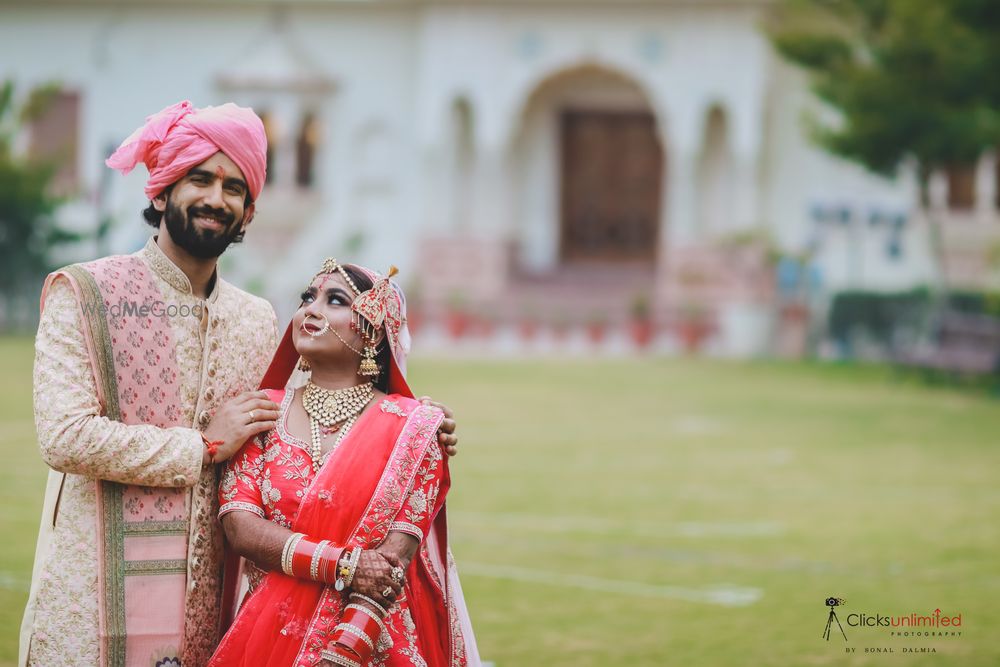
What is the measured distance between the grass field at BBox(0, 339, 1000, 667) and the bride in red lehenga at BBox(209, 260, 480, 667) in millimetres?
2166

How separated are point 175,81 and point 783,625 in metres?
22.4

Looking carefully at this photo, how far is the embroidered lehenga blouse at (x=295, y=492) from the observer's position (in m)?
3.36

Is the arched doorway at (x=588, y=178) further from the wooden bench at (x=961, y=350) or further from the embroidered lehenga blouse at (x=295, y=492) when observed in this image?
the embroidered lehenga blouse at (x=295, y=492)

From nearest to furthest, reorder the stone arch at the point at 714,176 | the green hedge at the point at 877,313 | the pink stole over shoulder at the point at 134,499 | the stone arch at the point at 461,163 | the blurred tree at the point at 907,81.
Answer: the pink stole over shoulder at the point at 134,499 < the blurred tree at the point at 907,81 < the green hedge at the point at 877,313 < the stone arch at the point at 714,176 < the stone arch at the point at 461,163

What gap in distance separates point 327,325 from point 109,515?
638 mm

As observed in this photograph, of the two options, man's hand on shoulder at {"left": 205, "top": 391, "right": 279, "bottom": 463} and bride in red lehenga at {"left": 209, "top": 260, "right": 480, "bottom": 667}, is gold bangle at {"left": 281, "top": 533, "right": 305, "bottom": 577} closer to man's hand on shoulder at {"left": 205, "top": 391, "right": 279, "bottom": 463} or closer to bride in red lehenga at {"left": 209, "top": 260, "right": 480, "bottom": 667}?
bride in red lehenga at {"left": 209, "top": 260, "right": 480, "bottom": 667}

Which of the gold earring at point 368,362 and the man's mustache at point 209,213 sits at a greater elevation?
the man's mustache at point 209,213

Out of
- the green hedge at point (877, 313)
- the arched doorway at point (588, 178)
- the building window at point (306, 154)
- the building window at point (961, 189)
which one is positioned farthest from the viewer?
the building window at point (306, 154)

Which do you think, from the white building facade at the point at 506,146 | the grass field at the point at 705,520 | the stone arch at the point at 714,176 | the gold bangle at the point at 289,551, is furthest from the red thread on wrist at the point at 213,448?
the stone arch at the point at 714,176

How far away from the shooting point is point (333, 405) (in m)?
3.46

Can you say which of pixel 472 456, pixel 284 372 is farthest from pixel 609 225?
pixel 284 372

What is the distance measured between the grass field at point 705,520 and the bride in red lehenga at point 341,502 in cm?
217

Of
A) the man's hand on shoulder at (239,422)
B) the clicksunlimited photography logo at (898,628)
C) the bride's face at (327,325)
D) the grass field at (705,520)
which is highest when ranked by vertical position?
the bride's face at (327,325)

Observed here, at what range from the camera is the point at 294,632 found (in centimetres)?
331
